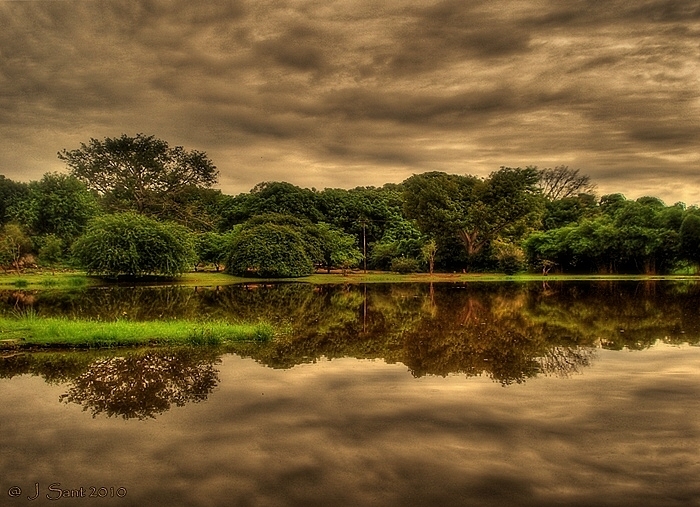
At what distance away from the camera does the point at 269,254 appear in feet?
153

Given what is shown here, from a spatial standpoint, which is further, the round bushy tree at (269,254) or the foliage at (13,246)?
the round bushy tree at (269,254)

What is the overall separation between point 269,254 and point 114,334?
32.3 m

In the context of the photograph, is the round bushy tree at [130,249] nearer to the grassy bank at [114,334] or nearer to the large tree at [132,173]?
the large tree at [132,173]

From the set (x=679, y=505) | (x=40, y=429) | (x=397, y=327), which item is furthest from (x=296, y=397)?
(x=397, y=327)

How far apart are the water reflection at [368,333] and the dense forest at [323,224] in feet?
59.7

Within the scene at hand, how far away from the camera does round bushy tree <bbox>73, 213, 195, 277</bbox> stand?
128 ft

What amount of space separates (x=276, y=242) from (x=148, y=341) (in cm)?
3384

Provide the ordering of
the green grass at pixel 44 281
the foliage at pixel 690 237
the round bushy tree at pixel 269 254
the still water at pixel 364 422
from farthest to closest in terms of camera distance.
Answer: the foliage at pixel 690 237 < the round bushy tree at pixel 269 254 < the green grass at pixel 44 281 < the still water at pixel 364 422

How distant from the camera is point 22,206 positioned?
51656mm

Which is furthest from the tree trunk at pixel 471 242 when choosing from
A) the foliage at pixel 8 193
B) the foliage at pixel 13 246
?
the foliage at pixel 8 193

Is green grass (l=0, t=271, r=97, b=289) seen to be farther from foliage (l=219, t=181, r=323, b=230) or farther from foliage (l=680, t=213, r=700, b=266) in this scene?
foliage (l=680, t=213, r=700, b=266)

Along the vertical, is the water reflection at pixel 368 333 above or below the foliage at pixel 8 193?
below

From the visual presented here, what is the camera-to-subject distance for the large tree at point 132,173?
55.3 m

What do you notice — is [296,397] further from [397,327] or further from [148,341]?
[397,327]
